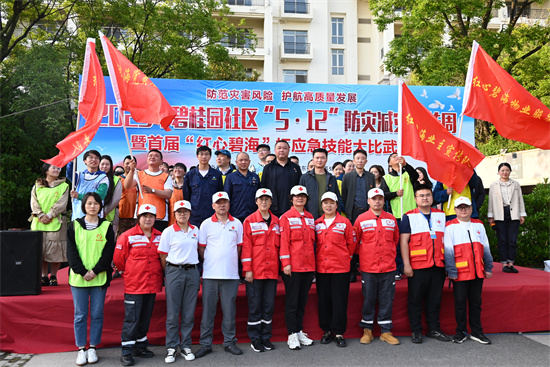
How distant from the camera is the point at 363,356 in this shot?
4398mm

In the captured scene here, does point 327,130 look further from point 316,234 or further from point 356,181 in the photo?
point 316,234

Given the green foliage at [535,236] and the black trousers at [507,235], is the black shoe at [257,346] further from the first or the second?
the green foliage at [535,236]

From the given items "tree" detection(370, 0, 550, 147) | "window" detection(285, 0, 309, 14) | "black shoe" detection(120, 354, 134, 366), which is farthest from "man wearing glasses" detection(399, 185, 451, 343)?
"window" detection(285, 0, 309, 14)

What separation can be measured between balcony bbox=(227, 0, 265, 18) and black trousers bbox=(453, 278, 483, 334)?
79.7 ft

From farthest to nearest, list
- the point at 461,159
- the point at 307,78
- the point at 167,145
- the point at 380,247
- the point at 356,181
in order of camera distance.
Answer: the point at 307,78
the point at 167,145
the point at 356,181
the point at 461,159
the point at 380,247

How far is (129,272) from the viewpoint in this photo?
14.0 feet

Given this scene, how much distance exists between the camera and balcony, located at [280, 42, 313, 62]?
85.9 ft

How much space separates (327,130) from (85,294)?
5.90 metres

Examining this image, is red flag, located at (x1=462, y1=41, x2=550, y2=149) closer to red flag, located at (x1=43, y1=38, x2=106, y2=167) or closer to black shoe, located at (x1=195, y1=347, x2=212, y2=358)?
black shoe, located at (x1=195, y1=347, x2=212, y2=358)

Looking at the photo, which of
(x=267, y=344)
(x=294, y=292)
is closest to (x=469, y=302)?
(x=294, y=292)

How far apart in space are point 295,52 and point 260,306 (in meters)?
24.0

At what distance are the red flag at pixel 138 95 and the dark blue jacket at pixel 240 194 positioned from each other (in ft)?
3.37

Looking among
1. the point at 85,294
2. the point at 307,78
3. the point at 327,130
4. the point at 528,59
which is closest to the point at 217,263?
the point at 85,294

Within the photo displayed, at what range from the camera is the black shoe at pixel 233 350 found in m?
4.43
